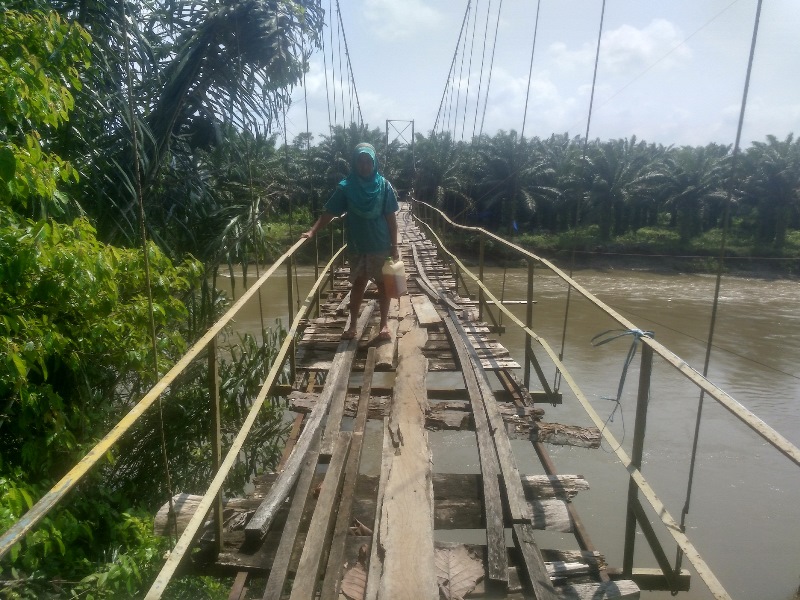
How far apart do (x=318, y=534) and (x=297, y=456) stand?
23.3 inches

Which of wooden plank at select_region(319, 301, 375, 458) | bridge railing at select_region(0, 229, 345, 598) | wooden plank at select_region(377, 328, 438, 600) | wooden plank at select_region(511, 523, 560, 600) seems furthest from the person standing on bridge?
wooden plank at select_region(511, 523, 560, 600)

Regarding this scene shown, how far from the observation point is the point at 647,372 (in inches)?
93.7

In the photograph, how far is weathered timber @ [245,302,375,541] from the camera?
88.5 inches

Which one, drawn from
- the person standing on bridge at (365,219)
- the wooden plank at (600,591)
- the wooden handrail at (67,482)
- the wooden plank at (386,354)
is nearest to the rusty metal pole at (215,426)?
the wooden handrail at (67,482)

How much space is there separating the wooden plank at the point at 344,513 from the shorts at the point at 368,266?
1.21 m

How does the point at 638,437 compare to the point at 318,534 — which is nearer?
the point at 318,534

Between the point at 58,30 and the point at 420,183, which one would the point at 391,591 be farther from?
the point at 420,183

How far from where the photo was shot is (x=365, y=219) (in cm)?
432

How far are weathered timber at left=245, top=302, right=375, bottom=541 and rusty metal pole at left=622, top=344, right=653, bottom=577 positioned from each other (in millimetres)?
1210

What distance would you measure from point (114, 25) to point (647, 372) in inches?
222

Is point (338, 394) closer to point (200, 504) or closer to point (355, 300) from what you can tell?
point (355, 300)

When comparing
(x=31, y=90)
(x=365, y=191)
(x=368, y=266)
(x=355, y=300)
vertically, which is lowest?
(x=355, y=300)

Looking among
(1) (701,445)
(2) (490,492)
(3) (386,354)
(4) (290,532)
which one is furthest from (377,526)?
(1) (701,445)

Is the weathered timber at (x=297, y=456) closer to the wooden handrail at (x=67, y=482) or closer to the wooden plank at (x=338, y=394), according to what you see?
the wooden plank at (x=338, y=394)
